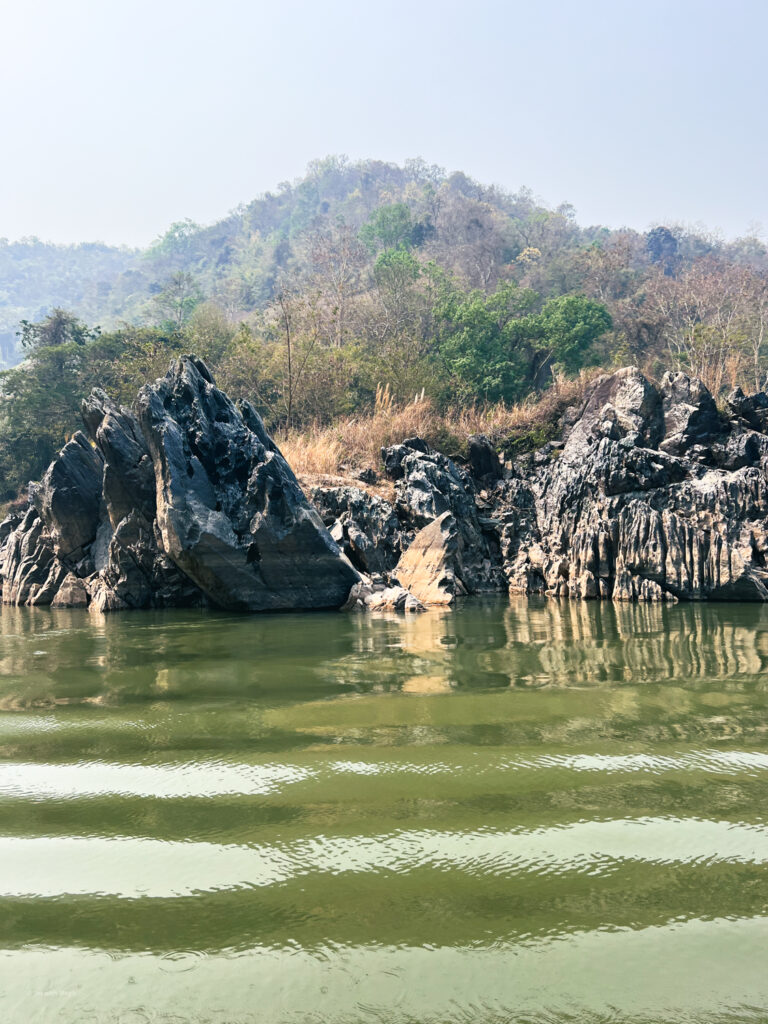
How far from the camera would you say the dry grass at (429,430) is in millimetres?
13180

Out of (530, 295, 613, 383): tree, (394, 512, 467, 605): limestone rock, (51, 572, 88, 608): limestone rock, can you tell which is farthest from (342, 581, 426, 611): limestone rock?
(530, 295, 613, 383): tree

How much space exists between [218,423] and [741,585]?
21.1ft

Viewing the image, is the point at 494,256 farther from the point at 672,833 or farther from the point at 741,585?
the point at 672,833

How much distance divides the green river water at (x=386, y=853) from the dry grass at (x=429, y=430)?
9553mm

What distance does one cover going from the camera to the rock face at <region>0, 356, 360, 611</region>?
27.1ft

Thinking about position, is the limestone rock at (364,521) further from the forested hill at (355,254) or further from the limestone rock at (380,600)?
the forested hill at (355,254)

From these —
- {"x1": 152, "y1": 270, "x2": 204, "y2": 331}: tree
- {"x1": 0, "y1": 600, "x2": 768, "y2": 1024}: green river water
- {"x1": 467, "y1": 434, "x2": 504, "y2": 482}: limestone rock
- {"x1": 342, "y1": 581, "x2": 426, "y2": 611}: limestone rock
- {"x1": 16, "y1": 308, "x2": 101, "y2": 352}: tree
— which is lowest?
{"x1": 342, "y1": 581, "x2": 426, "y2": 611}: limestone rock

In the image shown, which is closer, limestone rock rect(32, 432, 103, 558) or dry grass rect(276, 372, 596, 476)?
limestone rock rect(32, 432, 103, 558)

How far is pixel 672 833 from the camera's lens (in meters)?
1.81

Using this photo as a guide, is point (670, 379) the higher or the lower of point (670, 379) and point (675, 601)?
the higher

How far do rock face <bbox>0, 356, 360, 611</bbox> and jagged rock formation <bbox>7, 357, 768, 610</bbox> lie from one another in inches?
0.8

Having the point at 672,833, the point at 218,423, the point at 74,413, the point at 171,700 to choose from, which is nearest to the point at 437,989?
Answer: the point at 672,833

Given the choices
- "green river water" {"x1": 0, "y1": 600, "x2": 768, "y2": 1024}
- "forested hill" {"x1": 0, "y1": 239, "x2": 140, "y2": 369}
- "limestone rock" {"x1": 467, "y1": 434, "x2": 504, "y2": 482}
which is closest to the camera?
"green river water" {"x1": 0, "y1": 600, "x2": 768, "y2": 1024}

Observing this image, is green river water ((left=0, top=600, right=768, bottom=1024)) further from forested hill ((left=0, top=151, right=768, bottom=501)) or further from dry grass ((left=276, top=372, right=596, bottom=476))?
forested hill ((left=0, top=151, right=768, bottom=501))
